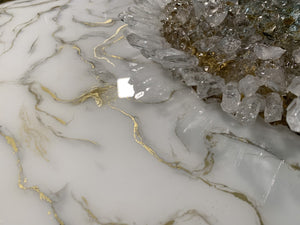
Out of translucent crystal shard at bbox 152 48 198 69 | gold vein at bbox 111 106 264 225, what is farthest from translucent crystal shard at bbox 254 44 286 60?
gold vein at bbox 111 106 264 225

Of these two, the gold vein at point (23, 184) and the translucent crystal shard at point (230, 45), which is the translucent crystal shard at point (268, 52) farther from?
the gold vein at point (23, 184)

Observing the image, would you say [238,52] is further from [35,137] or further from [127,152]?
[35,137]

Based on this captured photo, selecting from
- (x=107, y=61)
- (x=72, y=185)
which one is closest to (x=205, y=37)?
(x=107, y=61)

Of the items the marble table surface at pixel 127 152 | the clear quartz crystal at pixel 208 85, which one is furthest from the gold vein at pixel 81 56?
the clear quartz crystal at pixel 208 85

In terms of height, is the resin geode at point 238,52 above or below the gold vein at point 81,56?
above

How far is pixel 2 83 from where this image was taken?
604mm

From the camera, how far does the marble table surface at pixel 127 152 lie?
1.33 ft

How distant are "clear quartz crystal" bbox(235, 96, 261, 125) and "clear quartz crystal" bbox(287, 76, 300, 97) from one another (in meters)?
0.05

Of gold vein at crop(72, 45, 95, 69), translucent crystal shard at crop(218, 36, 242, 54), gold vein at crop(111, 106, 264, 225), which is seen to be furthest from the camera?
gold vein at crop(72, 45, 95, 69)

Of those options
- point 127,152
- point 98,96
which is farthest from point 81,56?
point 127,152

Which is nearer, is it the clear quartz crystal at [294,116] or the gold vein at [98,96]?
the clear quartz crystal at [294,116]

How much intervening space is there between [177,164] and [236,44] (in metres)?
0.21

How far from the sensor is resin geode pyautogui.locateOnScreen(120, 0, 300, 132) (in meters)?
0.47

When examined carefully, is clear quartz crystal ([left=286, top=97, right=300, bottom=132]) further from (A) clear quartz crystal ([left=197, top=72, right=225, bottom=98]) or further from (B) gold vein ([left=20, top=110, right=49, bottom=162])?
(B) gold vein ([left=20, top=110, right=49, bottom=162])
